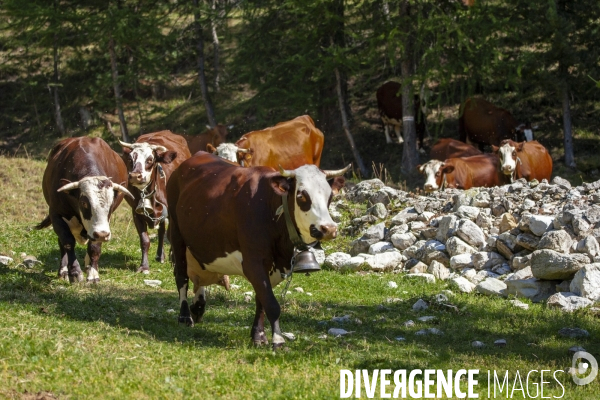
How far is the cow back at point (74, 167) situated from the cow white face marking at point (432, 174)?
9.78 meters

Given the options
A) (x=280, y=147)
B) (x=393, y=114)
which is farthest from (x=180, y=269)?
(x=393, y=114)

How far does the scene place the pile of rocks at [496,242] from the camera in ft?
39.0

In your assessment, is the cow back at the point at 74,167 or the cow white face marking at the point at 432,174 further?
the cow white face marking at the point at 432,174

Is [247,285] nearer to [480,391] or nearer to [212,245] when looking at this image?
[212,245]

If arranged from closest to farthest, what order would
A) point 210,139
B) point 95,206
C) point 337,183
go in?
point 337,183 → point 95,206 → point 210,139

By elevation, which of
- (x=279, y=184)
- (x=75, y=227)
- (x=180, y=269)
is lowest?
(x=75, y=227)

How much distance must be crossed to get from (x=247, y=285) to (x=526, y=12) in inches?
646

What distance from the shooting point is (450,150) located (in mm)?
24922

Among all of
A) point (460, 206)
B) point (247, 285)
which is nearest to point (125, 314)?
point (247, 285)

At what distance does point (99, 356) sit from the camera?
725cm

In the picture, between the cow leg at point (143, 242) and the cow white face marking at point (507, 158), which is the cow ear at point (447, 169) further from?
the cow leg at point (143, 242)

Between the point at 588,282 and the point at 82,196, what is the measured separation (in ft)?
22.3

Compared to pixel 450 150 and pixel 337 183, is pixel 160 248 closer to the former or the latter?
pixel 337 183

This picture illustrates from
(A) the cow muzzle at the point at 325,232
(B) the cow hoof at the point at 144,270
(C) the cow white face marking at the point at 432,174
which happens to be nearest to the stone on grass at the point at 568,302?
(A) the cow muzzle at the point at 325,232
